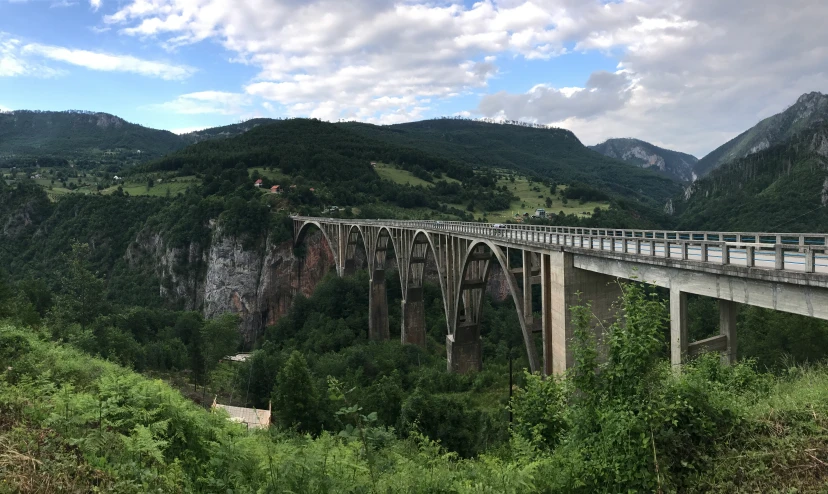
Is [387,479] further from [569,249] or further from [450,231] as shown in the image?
[450,231]

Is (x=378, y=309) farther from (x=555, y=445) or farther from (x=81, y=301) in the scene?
(x=555, y=445)

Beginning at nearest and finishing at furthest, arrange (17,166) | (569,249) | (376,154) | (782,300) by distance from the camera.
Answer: (782,300)
(569,249)
(376,154)
(17,166)

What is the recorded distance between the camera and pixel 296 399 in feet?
76.7

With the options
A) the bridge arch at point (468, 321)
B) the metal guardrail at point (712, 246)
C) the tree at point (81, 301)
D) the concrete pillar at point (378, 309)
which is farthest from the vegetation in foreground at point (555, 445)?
the concrete pillar at point (378, 309)

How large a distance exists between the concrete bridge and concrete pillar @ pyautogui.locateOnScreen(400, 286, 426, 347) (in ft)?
4.70

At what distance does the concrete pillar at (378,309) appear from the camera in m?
A: 53.7

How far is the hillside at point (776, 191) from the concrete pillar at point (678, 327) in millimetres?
77963

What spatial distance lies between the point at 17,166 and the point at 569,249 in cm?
21899

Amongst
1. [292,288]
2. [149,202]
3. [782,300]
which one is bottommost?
[292,288]

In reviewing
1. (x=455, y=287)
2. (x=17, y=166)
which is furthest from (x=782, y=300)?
(x=17, y=166)

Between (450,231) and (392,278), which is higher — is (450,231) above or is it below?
above

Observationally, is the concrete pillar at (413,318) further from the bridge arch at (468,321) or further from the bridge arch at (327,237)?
the bridge arch at (327,237)

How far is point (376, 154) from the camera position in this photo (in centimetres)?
14000

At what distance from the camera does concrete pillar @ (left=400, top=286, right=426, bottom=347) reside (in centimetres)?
4647
